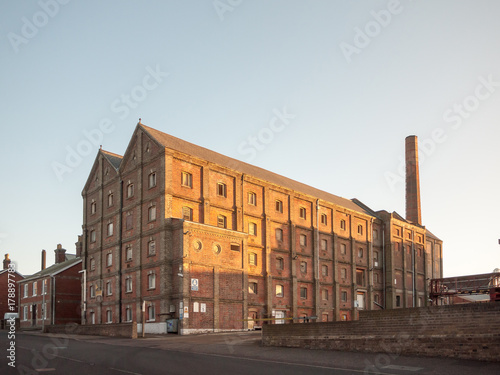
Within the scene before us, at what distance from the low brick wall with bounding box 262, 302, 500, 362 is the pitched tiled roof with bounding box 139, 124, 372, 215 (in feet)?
82.0

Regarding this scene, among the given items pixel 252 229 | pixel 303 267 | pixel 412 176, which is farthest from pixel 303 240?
pixel 412 176

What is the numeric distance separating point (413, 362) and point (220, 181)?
1235 inches

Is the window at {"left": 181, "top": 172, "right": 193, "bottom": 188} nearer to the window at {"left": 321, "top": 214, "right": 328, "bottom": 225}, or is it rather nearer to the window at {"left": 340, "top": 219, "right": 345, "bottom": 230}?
the window at {"left": 321, "top": 214, "right": 328, "bottom": 225}

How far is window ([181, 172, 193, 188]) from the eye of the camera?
44.1 meters

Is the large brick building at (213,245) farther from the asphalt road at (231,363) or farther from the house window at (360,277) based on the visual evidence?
the asphalt road at (231,363)

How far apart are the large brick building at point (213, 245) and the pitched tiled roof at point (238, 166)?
258 mm

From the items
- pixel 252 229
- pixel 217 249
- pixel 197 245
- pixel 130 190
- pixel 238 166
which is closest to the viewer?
pixel 197 245

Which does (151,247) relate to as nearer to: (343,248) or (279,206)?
(279,206)

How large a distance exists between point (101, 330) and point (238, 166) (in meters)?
21.8

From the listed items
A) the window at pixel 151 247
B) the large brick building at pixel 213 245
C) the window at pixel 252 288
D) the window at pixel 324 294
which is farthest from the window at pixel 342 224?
the window at pixel 151 247

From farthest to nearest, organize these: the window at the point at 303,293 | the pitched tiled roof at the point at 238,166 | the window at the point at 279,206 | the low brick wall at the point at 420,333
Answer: the window at the point at 303,293 → the window at the point at 279,206 → the pitched tiled roof at the point at 238,166 → the low brick wall at the point at 420,333

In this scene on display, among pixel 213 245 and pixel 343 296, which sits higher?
pixel 213 245

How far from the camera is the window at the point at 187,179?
44.1 meters

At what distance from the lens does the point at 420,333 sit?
19297 mm
